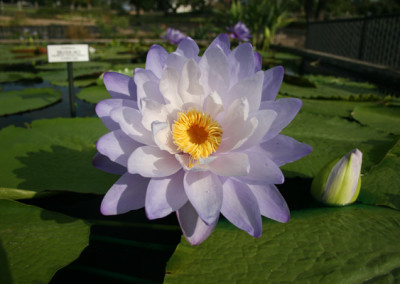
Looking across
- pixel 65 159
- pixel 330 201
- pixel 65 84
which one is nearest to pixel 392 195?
pixel 330 201

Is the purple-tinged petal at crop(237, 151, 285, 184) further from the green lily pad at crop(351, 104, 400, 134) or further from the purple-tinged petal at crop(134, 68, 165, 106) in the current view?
the green lily pad at crop(351, 104, 400, 134)

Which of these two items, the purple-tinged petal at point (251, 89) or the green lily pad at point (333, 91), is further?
the green lily pad at point (333, 91)

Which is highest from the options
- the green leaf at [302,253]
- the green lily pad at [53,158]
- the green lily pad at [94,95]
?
the green lily pad at [94,95]

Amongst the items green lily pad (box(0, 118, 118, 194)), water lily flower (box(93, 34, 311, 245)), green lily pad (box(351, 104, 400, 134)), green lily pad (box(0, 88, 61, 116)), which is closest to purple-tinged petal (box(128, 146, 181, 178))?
water lily flower (box(93, 34, 311, 245))

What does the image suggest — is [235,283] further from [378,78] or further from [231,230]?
[378,78]

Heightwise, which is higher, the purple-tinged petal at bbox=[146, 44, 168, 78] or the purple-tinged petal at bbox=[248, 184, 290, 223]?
the purple-tinged petal at bbox=[146, 44, 168, 78]

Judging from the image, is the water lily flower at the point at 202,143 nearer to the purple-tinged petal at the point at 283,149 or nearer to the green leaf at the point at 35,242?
the purple-tinged petal at the point at 283,149

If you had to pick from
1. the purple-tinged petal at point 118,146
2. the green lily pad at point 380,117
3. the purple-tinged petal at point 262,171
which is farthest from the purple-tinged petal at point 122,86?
the green lily pad at point 380,117
